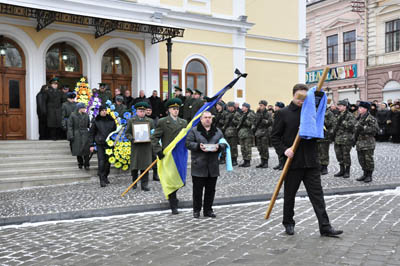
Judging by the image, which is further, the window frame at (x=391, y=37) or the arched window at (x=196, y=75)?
the window frame at (x=391, y=37)

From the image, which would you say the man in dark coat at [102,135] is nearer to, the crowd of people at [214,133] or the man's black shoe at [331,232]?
the crowd of people at [214,133]

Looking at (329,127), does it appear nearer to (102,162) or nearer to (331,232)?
(102,162)

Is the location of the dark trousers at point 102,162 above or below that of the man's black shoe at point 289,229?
above

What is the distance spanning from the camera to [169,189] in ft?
24.6

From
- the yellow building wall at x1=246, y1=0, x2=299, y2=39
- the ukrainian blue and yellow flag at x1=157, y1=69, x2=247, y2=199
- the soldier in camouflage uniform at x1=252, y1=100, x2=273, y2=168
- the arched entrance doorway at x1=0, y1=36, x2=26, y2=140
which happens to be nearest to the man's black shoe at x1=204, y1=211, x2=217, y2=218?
the ukrainian blue and yellow flag at x1=157, y1=69, x2=247, y2=199

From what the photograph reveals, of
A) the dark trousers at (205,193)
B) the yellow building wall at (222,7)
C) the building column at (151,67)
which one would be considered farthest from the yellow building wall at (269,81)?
the dark trousers at (205,193)

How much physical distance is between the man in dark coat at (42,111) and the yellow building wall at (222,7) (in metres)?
9.50

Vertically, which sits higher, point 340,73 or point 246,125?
point 340,73

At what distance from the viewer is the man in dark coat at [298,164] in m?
5.65

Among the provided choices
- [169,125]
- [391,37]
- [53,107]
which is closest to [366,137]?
[169,125]

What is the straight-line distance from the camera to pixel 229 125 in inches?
564

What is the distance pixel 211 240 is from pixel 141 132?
4649 millimetres

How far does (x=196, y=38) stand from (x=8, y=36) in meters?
8.20

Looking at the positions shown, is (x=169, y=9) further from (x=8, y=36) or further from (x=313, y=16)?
(x=313, y=16)
